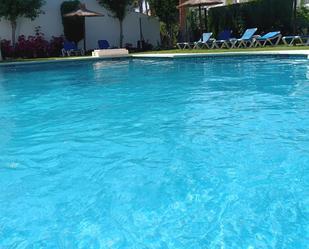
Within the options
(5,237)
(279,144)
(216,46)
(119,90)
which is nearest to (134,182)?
(5,237)

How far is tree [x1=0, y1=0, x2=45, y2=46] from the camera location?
20.6m

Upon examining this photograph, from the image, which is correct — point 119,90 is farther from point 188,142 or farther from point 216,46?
point 216,46

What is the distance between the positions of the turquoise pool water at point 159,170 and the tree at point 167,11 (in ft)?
49.8

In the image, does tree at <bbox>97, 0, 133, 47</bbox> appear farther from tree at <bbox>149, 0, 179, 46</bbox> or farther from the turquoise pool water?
the turquoise pool water

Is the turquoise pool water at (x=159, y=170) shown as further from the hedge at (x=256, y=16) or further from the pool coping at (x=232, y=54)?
the hedge at (x=256, y=16)

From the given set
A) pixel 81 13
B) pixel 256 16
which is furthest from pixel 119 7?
pixel 256 16

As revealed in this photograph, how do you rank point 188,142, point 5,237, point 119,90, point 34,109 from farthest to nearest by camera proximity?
1. point 119,90
2. point 34,109
3. point 188,142
4. point 5,237

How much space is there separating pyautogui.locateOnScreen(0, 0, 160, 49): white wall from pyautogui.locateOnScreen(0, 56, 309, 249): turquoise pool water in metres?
14.1

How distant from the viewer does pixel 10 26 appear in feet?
71.7

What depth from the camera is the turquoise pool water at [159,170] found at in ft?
10.6

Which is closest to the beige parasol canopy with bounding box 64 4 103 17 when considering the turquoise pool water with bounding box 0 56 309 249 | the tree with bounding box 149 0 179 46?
the tree with bounding box 149 0 179 46

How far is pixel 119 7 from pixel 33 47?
207 inches

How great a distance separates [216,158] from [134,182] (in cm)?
105

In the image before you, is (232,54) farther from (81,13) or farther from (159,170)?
(159,170)
